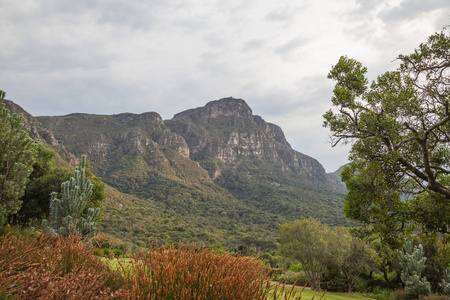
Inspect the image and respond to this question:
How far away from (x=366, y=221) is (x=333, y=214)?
77.5m

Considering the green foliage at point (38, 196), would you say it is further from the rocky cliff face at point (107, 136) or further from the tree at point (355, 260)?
the rocky cliff face at point (107, 136)

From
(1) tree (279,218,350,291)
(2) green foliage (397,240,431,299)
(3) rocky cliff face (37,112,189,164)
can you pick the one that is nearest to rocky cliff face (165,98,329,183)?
(3) rocky cliff face (37,112,189,164)

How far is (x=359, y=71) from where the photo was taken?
8.56 metres

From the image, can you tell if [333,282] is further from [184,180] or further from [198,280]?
[184,180]

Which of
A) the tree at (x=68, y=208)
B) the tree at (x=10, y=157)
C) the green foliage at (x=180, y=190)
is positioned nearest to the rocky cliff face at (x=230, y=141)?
the green foliage at (x=180, y=190)

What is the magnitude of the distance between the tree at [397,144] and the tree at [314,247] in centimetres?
1307

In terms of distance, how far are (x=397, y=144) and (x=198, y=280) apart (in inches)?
282

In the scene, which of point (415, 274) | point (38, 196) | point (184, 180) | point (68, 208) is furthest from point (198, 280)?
point (184, 180)

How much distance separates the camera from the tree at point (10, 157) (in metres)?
10.1

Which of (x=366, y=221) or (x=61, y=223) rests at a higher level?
(x=366, y=221)

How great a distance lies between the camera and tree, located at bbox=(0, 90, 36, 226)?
33.1 feet

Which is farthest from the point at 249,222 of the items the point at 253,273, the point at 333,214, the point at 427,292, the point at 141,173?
the point at 253,273

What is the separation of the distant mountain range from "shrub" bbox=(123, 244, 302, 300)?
111 ft

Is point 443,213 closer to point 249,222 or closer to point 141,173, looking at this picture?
point 249,222
